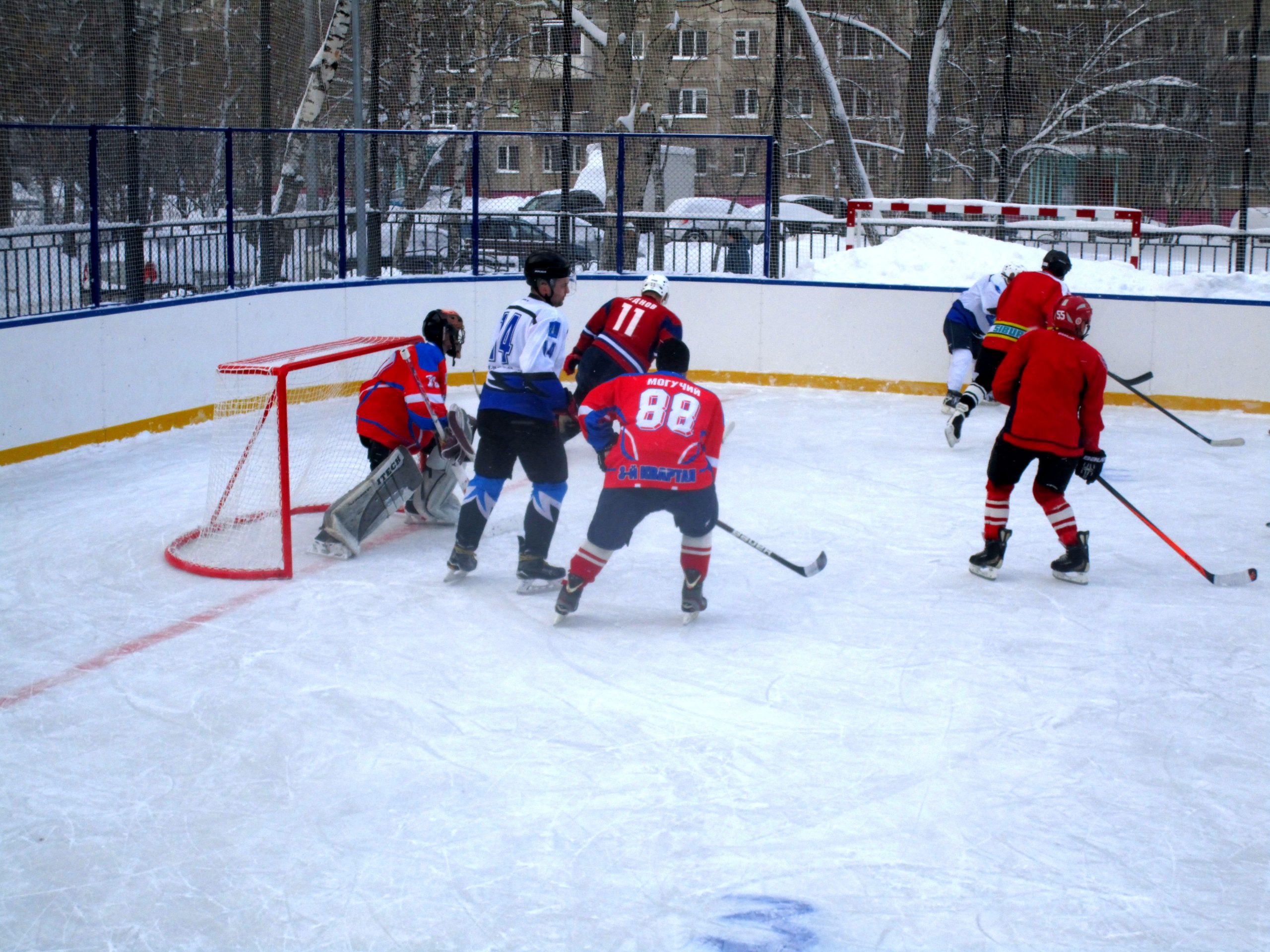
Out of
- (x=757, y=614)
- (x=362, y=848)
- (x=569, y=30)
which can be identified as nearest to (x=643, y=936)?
(x=362, y=848)

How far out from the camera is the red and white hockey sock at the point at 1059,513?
5.29 meters

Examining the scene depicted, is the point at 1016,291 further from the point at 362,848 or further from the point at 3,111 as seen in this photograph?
the point at 3,111

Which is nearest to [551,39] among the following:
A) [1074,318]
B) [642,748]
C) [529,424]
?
[529,424]

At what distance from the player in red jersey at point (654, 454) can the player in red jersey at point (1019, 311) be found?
3.27m

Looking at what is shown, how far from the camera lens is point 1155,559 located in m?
5.72

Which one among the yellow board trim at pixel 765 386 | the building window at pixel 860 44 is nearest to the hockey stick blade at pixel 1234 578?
the yellow board trim at pixel 765 386

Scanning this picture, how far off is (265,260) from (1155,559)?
20.7ft

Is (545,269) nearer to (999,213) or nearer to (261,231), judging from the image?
(261,231)

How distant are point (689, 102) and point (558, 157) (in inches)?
247

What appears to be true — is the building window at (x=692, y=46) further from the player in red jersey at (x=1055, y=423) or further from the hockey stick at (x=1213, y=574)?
the hockey stick at (x=1213, y=574)

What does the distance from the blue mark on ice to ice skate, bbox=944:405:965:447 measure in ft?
15.9

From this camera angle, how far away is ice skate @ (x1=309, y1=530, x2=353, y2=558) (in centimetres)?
559

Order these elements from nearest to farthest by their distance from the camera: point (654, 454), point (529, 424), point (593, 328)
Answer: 1. point (654, 454)
2. point (529, 424)
3. point (593, 328)

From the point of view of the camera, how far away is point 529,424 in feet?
16.8
